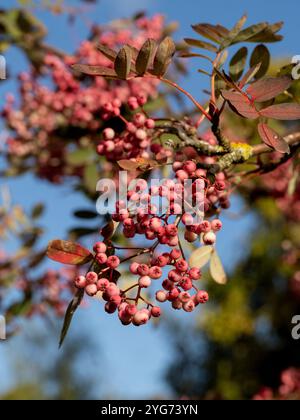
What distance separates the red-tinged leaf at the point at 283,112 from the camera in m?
0.68

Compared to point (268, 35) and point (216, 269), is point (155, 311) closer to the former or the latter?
point (216, 269)

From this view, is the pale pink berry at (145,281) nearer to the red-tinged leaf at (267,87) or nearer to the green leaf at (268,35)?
the red-tinged leaf at (267,87)

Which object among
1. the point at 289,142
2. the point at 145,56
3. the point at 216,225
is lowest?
the point at 216,225

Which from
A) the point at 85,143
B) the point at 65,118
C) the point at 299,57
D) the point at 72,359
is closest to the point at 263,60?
the point at 299,57

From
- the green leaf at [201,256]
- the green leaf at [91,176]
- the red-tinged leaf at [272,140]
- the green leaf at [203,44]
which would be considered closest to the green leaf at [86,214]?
the green leaf at [91,176]

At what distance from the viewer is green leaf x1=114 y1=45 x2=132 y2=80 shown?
0.66 metres

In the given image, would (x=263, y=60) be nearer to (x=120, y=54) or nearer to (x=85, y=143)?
(x=120, y=54)

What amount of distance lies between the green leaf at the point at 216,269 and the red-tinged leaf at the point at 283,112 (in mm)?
271

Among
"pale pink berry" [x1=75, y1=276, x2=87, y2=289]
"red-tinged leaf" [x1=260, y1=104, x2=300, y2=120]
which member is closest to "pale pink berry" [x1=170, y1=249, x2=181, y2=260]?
"pale pink berry" [x1=75, y1=276, x2=87, y2=289]

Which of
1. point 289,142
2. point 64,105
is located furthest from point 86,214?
point 289,142

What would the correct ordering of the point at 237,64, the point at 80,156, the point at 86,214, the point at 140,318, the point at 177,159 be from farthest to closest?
1. the point at 80,156
2. the point at 86,214
3. the point at 237,64
4. the point at 177,159
5. the point at 140,318

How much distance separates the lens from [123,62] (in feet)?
2.18

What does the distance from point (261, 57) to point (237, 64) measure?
4cm
